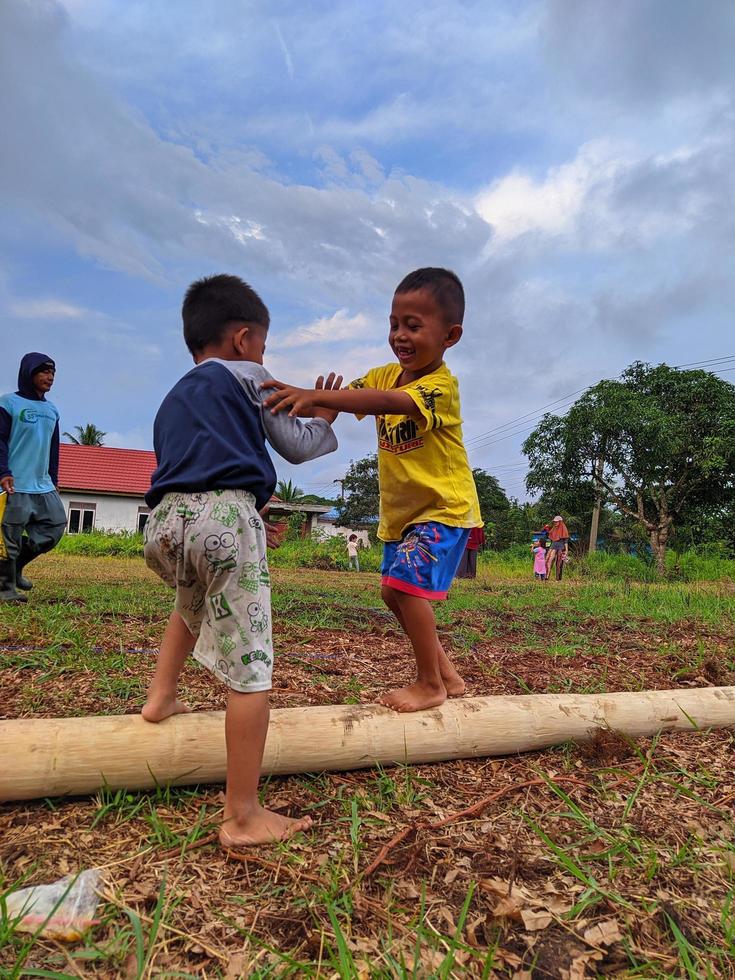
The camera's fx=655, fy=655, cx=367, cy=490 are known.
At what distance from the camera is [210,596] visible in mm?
1924

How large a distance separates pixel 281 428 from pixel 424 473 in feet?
2.70

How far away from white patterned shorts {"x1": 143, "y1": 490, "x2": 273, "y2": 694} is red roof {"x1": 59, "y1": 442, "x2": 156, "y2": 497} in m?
26.5

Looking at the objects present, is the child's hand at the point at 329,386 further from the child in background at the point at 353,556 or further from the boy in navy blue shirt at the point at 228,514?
the child in background at the point at 353,556

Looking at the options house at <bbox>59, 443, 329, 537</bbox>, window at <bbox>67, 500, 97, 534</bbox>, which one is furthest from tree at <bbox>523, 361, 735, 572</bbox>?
window at <bbox>67, 500, 97, 534</bbox>

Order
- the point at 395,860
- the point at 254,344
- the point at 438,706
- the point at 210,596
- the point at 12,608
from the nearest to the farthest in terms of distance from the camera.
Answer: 1. the point at 395,860
2. the point at 210,596
3. the point at 254,344
4. the point at 438,706
5. the point at 12,608

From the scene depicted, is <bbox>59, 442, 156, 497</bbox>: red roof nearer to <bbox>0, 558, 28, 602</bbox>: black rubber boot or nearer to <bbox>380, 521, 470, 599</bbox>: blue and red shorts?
<bbox>0, 558, 28, 602</bbox>: black rubber boot

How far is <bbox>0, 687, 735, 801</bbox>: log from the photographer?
1.95m

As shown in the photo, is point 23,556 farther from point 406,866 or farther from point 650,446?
point 650,446

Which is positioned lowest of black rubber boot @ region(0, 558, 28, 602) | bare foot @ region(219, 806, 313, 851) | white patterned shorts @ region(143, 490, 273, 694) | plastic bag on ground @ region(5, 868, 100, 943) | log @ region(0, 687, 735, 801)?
plastic bag on ground @ region(5, 868, 100, 943)

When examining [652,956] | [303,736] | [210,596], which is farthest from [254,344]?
[652,956]

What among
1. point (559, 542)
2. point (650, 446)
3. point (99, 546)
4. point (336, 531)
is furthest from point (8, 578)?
point (336, 531)

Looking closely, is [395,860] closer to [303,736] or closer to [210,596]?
[303,736]

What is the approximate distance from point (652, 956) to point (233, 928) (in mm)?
935

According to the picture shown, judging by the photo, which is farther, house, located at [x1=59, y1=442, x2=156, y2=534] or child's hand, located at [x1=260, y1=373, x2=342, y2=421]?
house, located at [x1=59, y1=442, x2=156, y2=534]
